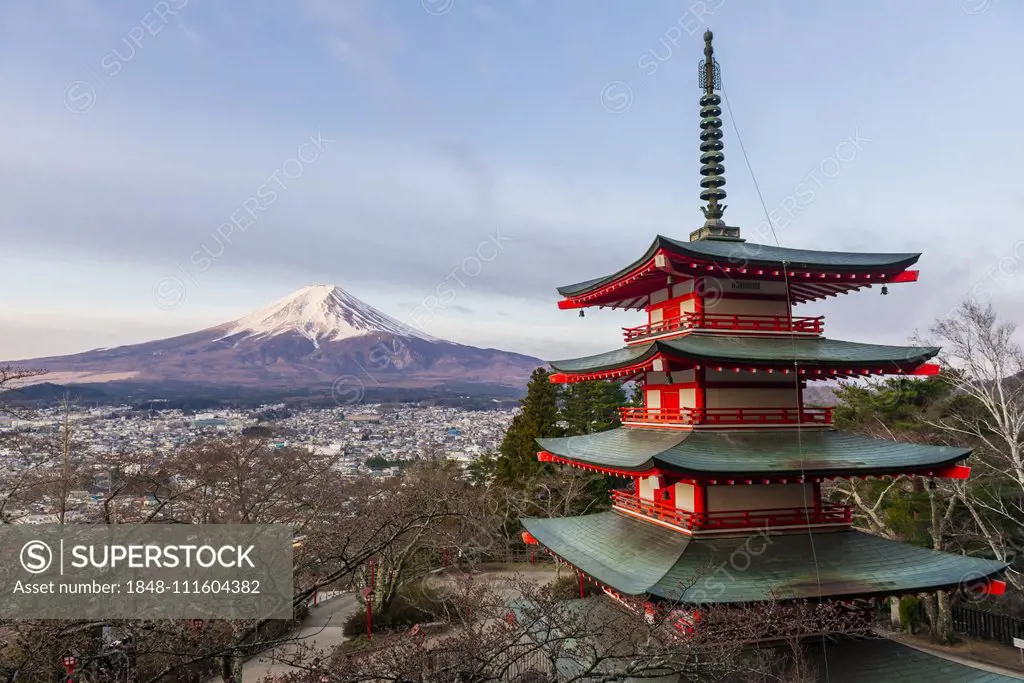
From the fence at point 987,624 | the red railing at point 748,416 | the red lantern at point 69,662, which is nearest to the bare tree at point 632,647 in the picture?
the red lantern at point 69,662

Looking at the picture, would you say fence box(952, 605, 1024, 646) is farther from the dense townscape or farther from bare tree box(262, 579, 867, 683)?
the dense townscape

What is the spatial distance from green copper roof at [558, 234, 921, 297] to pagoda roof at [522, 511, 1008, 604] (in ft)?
17.4

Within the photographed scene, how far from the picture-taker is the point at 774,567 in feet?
33.4

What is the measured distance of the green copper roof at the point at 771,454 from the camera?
10.1m

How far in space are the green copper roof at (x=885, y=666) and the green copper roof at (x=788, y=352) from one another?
16.7ft

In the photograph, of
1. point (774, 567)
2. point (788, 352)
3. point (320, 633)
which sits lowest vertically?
point (320, 633)

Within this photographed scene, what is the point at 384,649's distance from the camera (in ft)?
25.5

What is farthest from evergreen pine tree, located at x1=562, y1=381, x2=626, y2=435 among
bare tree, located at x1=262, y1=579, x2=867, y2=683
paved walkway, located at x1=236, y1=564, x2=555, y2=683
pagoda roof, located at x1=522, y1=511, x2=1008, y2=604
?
bare tree, located at x1=262, y1=579, x2=867, y2=683

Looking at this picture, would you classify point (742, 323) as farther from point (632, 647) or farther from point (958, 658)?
point (958, 658)

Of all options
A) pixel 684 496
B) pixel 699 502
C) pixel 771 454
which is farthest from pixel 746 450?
pixel 684 496

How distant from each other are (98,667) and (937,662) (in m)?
13.9

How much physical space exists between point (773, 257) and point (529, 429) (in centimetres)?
2361

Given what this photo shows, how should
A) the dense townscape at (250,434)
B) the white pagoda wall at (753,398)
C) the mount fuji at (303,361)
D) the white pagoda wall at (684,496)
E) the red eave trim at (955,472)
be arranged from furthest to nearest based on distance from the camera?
the mount fuji at (303,361), the dense townscape at (250,434), the white pagoda wall at (753,398), the white pagoda wall at (684,496), the red eave trim at (955,472)

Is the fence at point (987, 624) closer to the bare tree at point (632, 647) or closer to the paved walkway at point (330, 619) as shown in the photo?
the bare tree at point (632, 647)
